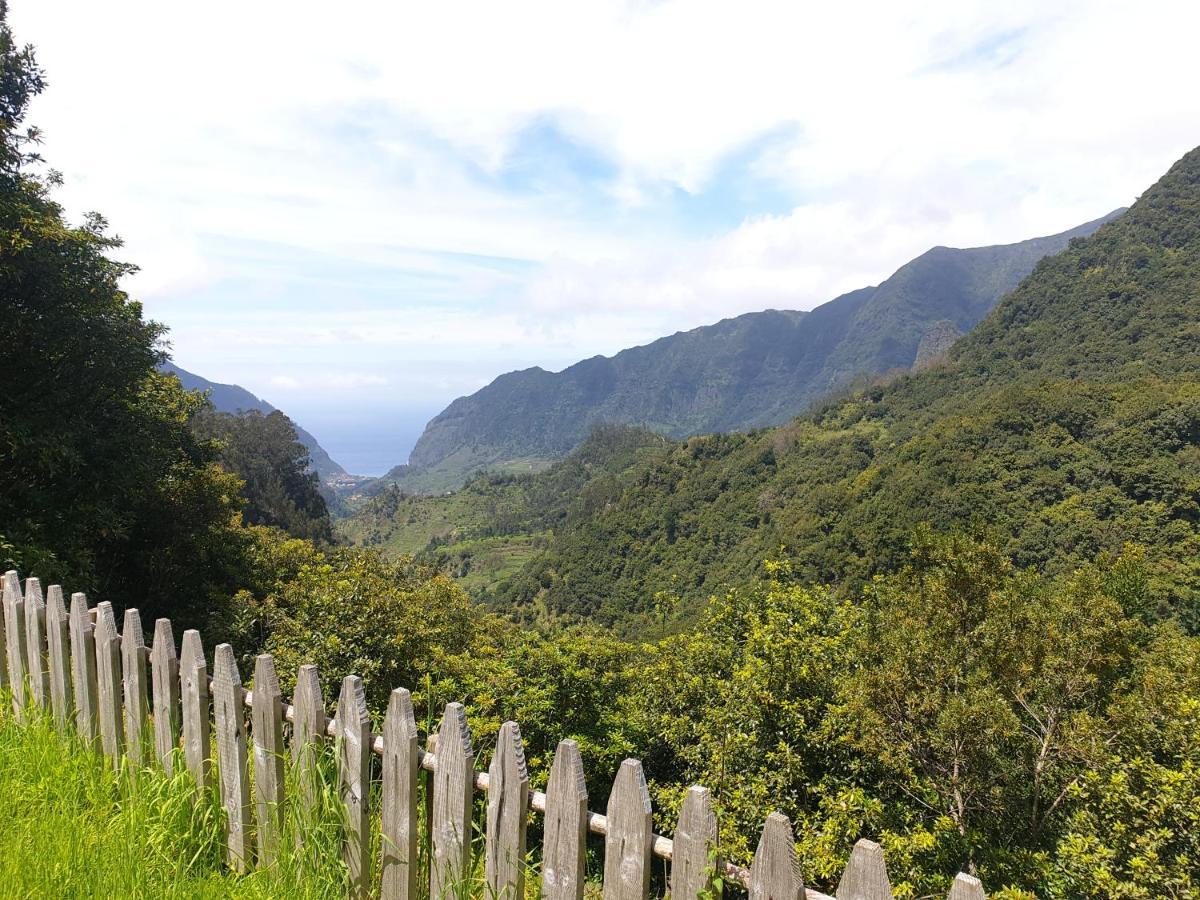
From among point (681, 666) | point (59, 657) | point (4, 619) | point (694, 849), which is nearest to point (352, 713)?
point (694, 849)

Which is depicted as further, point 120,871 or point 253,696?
point 253,696

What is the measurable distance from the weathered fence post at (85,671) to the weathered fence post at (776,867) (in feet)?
10.8

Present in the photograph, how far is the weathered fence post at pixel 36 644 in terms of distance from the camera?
338 centimetres

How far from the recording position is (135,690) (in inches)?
116

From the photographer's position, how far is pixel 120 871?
2219 millimetres

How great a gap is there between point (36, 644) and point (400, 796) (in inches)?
107

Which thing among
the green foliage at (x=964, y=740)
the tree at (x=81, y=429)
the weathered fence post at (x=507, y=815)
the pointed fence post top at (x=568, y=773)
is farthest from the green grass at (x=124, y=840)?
the green foliage at (x=964, y=740)

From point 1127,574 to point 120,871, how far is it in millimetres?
27341

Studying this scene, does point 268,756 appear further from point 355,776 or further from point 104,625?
point 104,625

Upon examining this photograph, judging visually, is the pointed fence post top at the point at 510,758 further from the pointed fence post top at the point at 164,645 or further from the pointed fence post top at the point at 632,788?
the pointed fence post top at the point at 164,645

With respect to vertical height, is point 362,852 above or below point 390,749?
below

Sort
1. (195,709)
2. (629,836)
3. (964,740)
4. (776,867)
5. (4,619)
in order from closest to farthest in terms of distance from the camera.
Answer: (776,867)
(629,836)
(195,709)
(4,619)
(964,740)

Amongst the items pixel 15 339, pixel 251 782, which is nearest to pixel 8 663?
pixel 251 782

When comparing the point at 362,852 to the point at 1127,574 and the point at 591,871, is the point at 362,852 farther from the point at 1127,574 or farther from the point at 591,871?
the point at 1127,574
